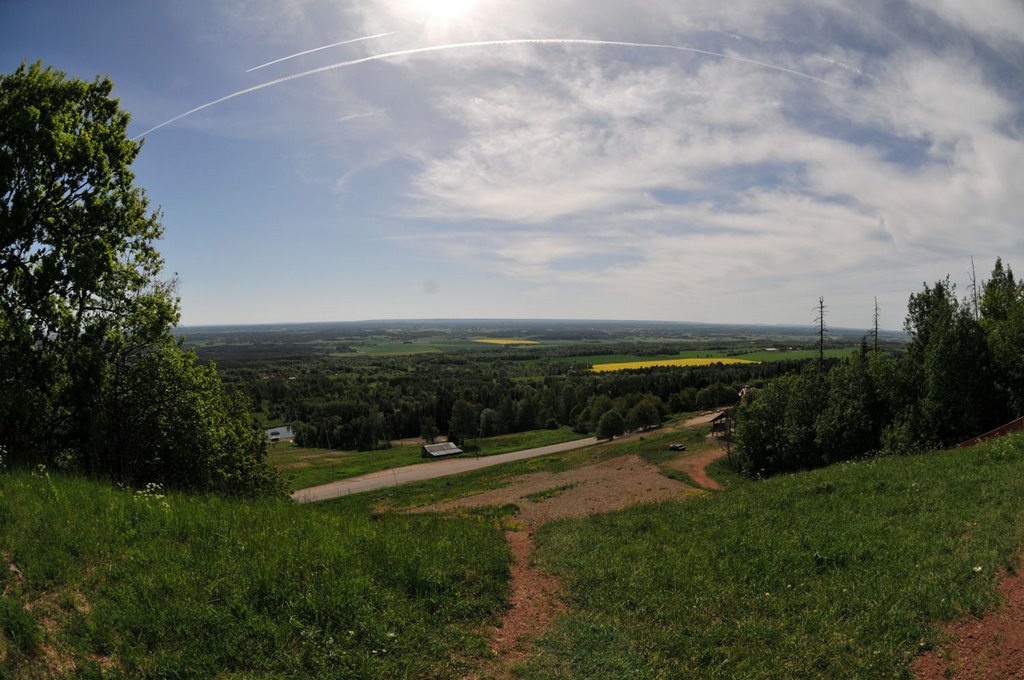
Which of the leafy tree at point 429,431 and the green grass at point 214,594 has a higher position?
the green grass at point 214,594

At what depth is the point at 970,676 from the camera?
5641 mm

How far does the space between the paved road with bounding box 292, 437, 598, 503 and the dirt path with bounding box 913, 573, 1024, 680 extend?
4809 centimetres

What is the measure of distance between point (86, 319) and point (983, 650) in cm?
2113

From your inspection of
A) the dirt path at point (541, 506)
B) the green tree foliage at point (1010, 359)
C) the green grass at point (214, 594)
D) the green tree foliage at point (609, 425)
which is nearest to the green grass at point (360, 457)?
the green tree foliage at point (609, 425)

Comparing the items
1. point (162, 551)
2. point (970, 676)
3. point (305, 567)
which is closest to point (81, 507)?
point (162, 551)

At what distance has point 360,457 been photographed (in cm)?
8856

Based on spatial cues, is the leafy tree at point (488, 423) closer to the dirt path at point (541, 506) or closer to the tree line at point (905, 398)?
the dirt path at point (541, 506)

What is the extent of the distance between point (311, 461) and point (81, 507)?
84.9 meters

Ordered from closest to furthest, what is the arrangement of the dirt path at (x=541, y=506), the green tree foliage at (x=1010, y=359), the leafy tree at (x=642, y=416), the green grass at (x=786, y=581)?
1. the green grass at (x=786, y=581)
2. the dirt path at (x=541, y=506)
3. the green tree foliage at (x=1010, y=359)
4. the leafy tree at (x=642, y=416)

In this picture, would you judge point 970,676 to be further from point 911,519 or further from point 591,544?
point 591,544

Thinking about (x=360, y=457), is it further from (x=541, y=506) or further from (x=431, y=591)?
(x=431, y=591)

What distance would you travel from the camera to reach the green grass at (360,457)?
68.6 m

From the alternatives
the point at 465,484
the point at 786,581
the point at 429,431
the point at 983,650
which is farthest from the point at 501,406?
the point at 983,650

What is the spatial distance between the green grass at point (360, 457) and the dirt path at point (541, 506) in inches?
1409
